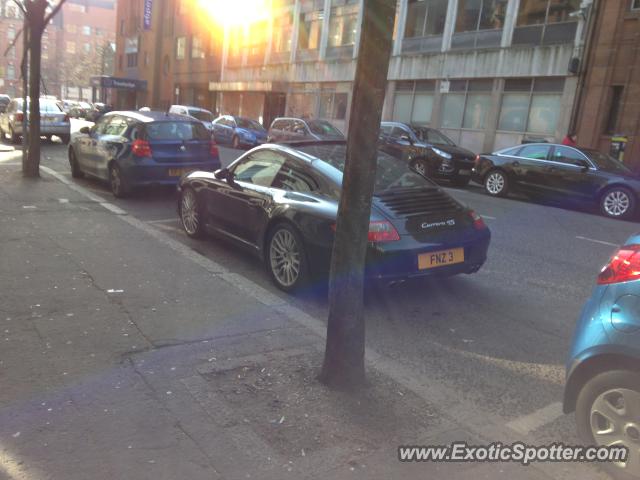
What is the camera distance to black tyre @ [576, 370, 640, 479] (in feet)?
8.63

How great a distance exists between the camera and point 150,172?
1004 centimetres

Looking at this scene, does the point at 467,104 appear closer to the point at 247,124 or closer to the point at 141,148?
the point at 247,124

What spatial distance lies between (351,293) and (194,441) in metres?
1.26

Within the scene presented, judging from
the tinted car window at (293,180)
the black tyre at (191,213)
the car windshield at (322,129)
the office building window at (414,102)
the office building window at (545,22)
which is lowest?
the black tyre at (191,213)

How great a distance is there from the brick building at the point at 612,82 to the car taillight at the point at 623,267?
58.1 ft

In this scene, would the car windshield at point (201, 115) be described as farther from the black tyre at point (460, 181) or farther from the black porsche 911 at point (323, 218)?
the black porsche 911 at point (323, 218)

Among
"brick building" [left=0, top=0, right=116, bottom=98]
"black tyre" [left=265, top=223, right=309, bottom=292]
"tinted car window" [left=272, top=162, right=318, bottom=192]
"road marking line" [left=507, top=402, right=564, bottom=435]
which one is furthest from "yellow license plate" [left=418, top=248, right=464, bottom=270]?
"brick building" [left=0, top=0, right=116, bottom=98]

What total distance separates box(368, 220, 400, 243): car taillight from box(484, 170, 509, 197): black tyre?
10440mm

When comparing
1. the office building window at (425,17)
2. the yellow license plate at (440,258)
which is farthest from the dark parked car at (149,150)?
the office building window at (425,17)

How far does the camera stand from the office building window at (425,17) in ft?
85.4

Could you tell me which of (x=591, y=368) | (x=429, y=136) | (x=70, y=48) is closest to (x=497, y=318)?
(x=591, y=368)

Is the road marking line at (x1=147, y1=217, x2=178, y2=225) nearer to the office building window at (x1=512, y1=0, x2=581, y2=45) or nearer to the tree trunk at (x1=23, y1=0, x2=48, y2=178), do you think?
the tree trunk at (x1=23, y1=0, x2=48, y2=178)

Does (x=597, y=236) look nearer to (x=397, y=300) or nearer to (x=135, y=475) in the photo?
(x=397, y=300)

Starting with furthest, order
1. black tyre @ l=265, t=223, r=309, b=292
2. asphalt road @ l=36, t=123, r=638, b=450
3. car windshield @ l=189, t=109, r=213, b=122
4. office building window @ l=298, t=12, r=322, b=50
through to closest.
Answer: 1. office building window @ l=298, t=12, r=322, b=50
2. car windshield @ l=189, t=109, r=213, b=122
3. black tyre @ l=265, t=223, r=309, b=292
4. asphalt road @ l=36, t=123, r=638, b=450
